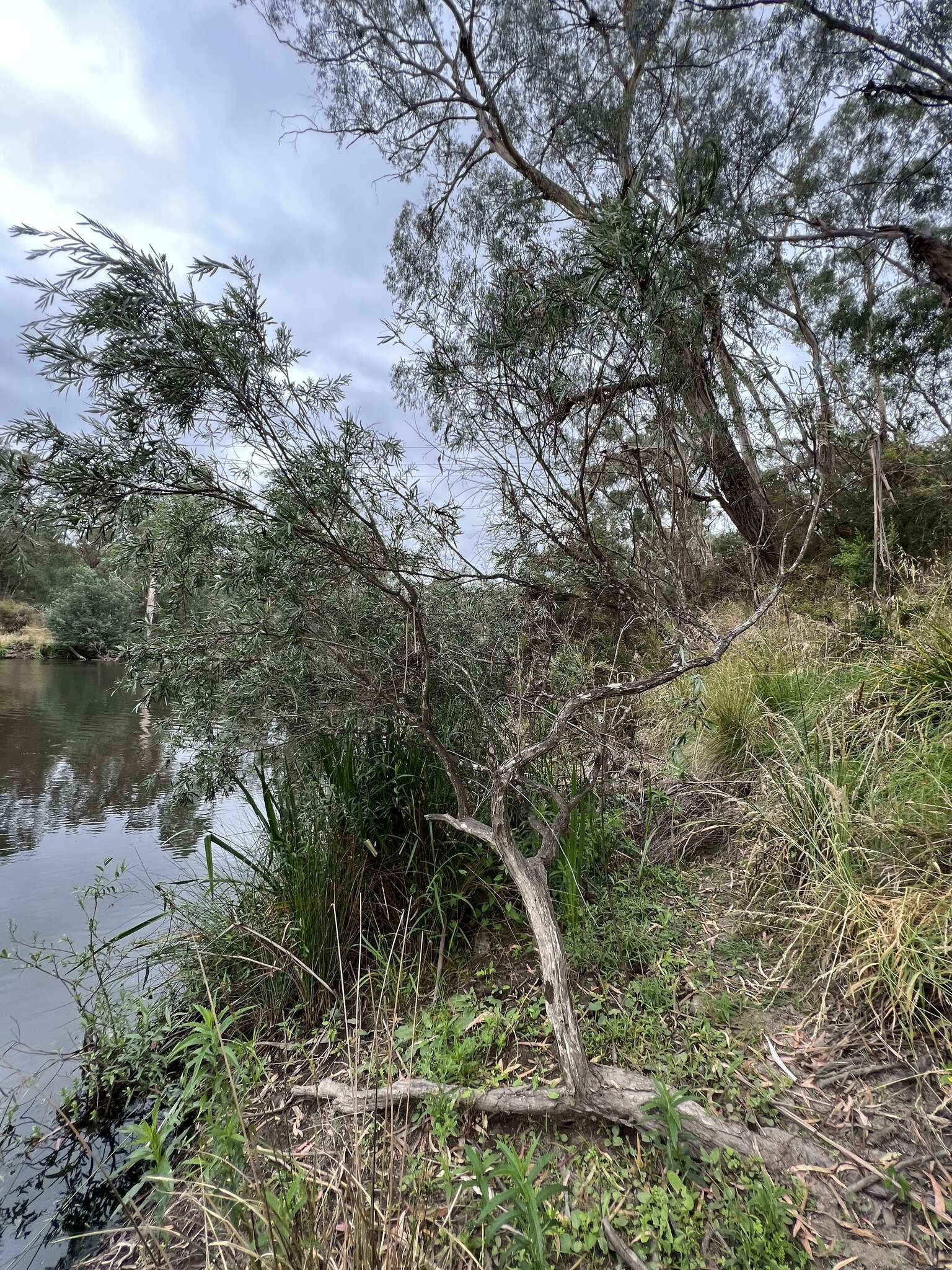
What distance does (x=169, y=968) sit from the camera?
269cm

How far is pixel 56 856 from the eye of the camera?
414 centimetres

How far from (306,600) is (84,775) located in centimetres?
537

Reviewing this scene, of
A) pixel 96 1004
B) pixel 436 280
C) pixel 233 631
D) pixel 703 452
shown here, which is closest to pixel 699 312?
pixel 703 452

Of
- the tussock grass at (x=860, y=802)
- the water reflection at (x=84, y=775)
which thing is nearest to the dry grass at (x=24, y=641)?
the water reflection at (x=84, y=775)

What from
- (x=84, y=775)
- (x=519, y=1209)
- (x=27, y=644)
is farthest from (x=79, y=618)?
(x=519, y=1209)

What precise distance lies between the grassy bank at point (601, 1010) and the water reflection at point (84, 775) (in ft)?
3.17

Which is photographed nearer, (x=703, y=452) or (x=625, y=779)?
(x=625, y=779)

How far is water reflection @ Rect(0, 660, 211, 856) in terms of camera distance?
446 cm

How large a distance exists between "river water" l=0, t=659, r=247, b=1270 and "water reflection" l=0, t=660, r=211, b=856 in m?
0.02

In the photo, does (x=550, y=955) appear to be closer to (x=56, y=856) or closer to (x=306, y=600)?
(x=306, y=600)

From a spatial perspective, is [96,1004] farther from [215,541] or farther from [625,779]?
[625,779]

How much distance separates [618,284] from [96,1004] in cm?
341

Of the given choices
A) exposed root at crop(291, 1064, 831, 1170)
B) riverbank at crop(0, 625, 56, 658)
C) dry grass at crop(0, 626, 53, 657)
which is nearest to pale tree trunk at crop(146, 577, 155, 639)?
exposed root at crop(291, 1064, 831, 1170)

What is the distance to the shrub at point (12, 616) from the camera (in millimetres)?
22922
